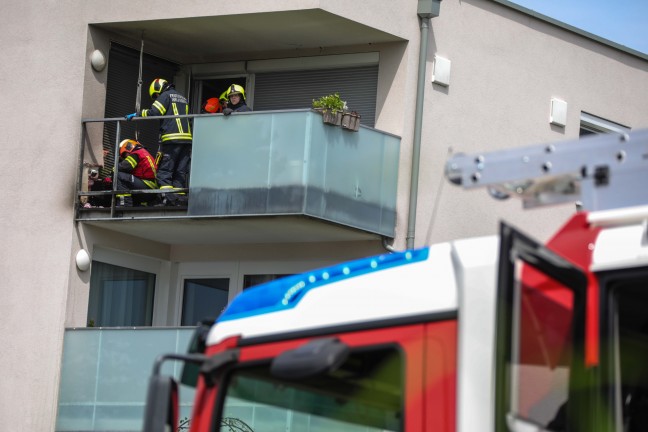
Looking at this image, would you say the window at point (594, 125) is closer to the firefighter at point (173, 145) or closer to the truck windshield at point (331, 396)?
the firefighter at point (173, 145)

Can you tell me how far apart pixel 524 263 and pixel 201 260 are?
54.9 feet

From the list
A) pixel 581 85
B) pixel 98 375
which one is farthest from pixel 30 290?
pixel 581 85

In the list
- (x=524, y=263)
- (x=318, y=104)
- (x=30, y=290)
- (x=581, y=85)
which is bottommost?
(x=524, y=263)

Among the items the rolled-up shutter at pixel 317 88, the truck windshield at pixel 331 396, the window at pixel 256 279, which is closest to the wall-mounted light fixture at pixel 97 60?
the rolled-up shutter at pixel 317 88

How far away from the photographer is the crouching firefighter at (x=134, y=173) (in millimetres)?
19297

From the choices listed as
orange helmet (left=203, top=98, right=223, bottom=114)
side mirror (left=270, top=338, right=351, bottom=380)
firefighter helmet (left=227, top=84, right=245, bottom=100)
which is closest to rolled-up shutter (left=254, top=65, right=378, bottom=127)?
orange helmet (left=203, top=98, right=223, bottom=114)

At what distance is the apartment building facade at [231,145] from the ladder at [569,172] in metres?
13.2

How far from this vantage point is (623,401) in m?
4.38

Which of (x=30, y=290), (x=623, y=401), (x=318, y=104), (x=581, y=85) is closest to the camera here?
(x=623, y=401)

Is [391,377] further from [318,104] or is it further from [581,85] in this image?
[581,85]

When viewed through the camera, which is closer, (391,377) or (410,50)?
(391,377)

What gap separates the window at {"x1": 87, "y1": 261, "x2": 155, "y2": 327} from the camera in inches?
792

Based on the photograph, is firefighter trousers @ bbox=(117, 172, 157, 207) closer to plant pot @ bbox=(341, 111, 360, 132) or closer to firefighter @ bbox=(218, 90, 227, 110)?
firefighter @ bbox=(218, 90, 227, 110)

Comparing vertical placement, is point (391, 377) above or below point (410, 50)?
below
